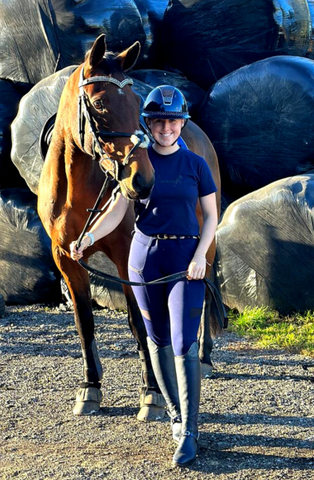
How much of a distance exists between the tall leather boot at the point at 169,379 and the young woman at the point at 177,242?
0.10 metres

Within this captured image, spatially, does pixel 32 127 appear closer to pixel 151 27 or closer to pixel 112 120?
pixel 151 27

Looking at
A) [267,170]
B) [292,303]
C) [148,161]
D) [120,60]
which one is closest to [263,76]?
[267,170]

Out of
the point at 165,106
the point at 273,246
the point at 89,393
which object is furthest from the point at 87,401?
the point at 273,246

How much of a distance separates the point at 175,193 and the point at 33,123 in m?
4.08

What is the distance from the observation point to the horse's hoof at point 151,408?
4.29 meters

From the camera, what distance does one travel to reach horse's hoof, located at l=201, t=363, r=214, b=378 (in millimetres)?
5172

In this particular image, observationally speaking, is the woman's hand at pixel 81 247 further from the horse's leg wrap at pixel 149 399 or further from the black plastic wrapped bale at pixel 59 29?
the black plastic wrapped bale at pixel 59 29

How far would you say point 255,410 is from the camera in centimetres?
444

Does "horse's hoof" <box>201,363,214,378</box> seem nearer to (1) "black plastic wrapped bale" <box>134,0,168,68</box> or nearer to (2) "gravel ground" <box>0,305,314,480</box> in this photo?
(2) "gravel ground" <box>0,305,314,480</box>

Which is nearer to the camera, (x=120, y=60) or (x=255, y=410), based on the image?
(x=120, y=60)

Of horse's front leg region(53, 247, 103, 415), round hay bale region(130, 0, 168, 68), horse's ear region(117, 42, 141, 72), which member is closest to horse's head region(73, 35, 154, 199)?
horse's ear region(117, 42, 141, 72)

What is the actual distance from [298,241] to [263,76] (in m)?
1.57

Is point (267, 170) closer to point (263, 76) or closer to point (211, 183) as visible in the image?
point (263, 76)

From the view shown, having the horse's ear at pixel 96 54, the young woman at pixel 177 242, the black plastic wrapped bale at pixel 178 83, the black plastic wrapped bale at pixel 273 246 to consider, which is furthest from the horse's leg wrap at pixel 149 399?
the black plastic wrapped bale at pixel 178 83
